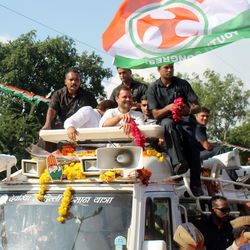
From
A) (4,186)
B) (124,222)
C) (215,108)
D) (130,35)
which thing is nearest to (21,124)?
(130,35)

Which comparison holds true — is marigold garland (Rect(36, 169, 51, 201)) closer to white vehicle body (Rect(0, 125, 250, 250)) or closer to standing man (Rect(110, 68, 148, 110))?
white vehicle body (Rect(0, 125, 250, 250))

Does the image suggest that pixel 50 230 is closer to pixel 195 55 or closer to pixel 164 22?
pixel 195 55

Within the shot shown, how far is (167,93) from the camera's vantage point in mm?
6691

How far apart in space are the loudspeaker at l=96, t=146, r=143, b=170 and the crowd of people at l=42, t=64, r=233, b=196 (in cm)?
48

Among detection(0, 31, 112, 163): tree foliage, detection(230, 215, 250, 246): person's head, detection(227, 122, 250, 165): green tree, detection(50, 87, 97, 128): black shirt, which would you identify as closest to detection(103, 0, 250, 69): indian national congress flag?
detection(50, 87, 97, 128): black shirt

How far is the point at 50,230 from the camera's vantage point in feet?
18.5

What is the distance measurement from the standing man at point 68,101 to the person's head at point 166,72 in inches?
49.1

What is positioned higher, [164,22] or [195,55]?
[164,22]

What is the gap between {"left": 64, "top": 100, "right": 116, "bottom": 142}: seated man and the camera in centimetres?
631

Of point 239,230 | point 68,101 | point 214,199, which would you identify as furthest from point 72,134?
point 239,230

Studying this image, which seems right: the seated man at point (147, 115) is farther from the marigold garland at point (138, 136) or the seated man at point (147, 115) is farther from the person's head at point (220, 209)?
the person's head at point (220, 209)

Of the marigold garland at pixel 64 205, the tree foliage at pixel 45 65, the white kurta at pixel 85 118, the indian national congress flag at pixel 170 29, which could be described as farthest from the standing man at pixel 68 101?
the tree foliage at pixel 45 65

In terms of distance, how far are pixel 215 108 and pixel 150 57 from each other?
35736mm

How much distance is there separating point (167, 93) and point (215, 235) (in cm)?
177
